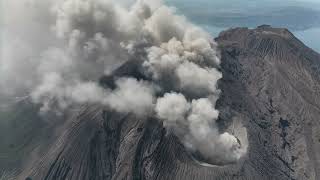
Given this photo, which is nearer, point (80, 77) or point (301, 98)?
point (80, 77)

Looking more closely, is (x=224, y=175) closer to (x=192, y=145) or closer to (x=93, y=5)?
Result: (x=192, y=145)

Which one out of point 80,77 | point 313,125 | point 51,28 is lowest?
point 313,125

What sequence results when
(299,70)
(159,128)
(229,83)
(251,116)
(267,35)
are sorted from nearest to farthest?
1. (159,128)
2. (251,116)
3. (229,83)
4. (299,70)
5. (267,35)

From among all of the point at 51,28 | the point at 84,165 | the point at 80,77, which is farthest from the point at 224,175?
the point at 51,28
